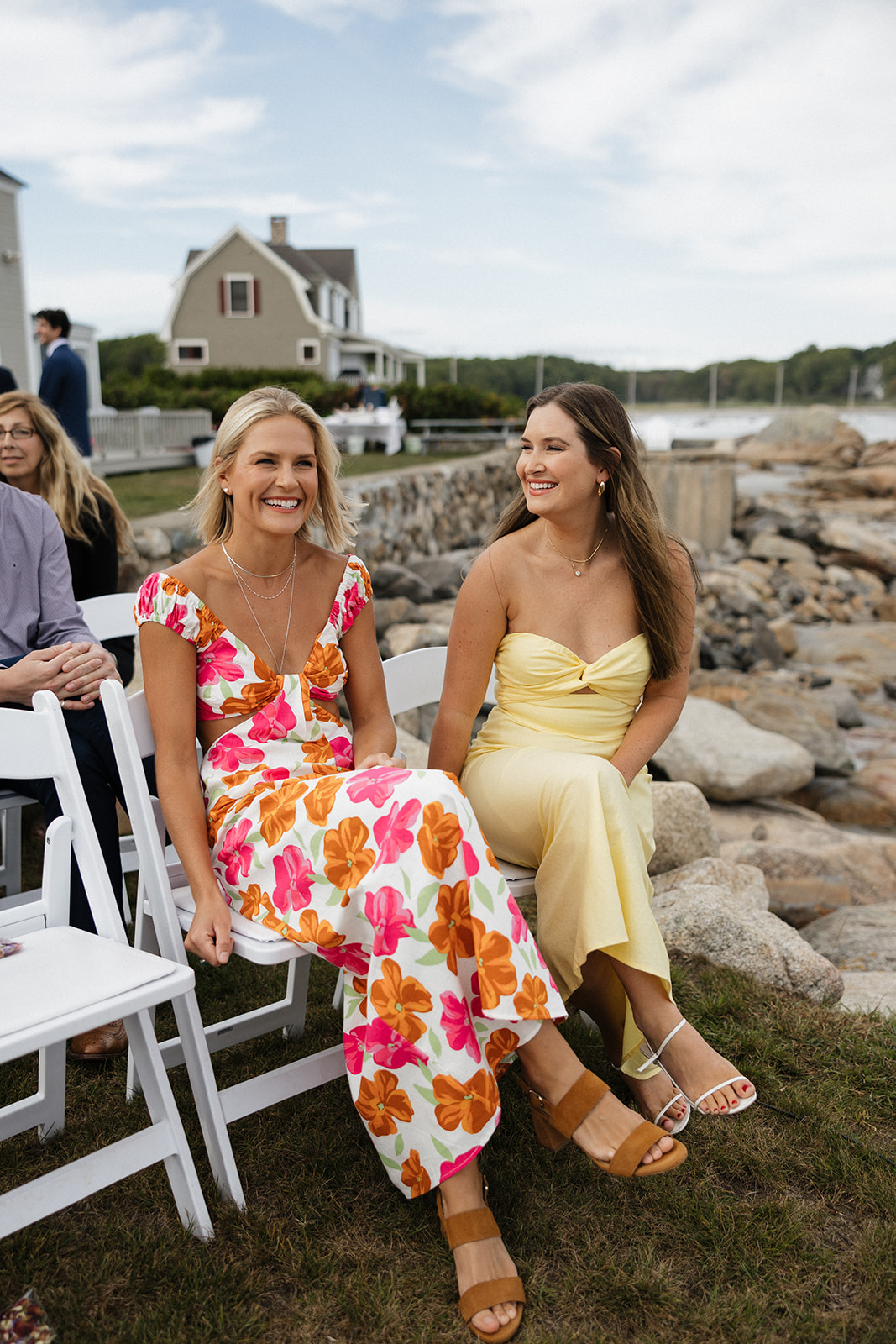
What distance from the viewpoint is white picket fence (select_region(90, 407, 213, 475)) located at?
14.5 metres

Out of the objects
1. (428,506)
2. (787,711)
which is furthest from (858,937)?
(428,506)

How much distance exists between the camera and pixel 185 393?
24625mm

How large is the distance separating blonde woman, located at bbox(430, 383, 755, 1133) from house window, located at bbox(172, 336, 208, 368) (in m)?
31.2

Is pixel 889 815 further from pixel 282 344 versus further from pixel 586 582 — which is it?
pixel 282 344

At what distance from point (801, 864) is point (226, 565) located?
12.9 feet

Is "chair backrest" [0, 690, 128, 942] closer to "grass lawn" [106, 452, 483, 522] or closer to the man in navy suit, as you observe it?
"grass lawn" [106, 452, 483, 522]

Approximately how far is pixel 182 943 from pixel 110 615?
1574 mm

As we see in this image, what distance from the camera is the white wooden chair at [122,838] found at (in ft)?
9.32


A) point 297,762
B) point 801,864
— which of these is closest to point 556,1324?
point 297,762

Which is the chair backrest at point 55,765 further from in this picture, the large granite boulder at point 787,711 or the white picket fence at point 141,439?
the white picket fence at point 141,439

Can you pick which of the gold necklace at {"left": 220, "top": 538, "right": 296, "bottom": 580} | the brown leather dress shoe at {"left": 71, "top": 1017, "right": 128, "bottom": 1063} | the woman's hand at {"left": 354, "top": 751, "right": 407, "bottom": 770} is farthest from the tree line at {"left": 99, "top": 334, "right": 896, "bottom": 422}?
the brown leather dress shoe at {"left": 71, "top": 1017, "right": 128, "bottom": 1063}

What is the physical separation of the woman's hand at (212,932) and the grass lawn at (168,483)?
10.7ft

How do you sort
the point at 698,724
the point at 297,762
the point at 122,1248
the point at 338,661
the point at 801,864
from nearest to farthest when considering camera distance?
the point at 122,1248, the point at 297,762, the point at 338,661, the point at 801,864, the point at 698,724

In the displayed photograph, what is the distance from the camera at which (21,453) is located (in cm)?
363
